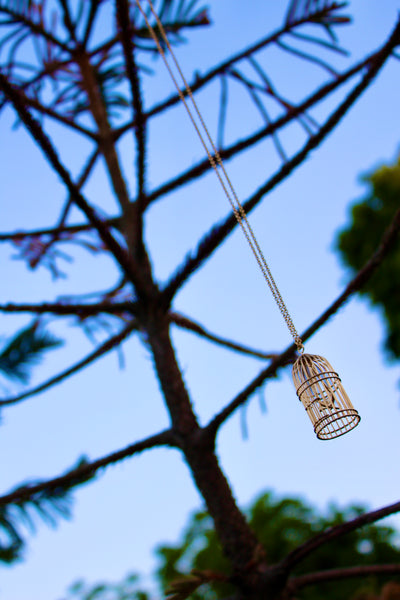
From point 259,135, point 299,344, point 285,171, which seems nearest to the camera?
point 299,344

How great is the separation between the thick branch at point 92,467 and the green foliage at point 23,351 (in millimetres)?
582

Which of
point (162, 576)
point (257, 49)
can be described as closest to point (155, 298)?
point (257, 49)

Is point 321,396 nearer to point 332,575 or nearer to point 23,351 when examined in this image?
point 332,575

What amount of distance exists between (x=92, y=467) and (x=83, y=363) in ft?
1.94

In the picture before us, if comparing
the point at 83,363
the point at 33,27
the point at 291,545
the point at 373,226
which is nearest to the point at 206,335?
the point at 83,363

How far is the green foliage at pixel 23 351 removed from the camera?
212 centimetres

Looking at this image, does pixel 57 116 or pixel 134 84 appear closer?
pixel 134 84

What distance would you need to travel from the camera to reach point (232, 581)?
1373mm

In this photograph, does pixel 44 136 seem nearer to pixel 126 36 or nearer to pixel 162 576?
pixel 126 36

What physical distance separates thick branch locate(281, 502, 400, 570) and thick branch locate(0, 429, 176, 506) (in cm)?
51

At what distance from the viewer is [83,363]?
210 cm

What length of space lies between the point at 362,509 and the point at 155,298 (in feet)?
18.2

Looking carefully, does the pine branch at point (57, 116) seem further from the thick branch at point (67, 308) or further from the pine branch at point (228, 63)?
the thick branch at point (67, 308)

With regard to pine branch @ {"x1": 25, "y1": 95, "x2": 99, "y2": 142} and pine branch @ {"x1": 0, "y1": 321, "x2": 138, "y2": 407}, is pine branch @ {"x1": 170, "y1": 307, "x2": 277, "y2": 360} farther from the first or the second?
pine branch @ {"x1": 25, "y1": 95, "x2": 99, "y2": 142}
